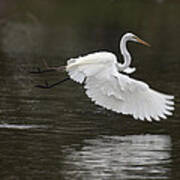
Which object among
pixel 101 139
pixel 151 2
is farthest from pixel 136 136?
pixel 151 2

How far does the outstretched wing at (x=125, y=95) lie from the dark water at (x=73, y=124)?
0.45 m

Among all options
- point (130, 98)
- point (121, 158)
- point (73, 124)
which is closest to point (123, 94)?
point (130, 98)

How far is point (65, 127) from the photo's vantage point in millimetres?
12609

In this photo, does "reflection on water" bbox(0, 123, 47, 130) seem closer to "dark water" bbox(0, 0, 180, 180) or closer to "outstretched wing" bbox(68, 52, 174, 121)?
"dark water" bbox(0, 0, 180, 180)

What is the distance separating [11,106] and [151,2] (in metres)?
35.6

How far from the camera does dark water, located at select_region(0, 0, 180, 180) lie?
33.5 ft

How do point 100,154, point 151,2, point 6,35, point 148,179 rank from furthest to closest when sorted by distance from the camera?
point 151,2 → point 6,35 → point 100,154 → point 148,179

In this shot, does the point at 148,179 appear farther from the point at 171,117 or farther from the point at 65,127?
the point at 171,117

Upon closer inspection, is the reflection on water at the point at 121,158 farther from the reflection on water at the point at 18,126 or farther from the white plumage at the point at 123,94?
the reflection on water at the point at 18,126

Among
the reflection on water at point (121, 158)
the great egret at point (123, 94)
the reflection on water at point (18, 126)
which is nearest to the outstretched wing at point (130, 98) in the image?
the great egret at point (123, 94)

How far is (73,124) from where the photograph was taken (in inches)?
506

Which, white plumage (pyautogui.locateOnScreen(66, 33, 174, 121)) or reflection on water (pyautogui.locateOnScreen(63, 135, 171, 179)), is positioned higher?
white plumage (pyautogui.locateOnScreen(66, 33, 174, 121))

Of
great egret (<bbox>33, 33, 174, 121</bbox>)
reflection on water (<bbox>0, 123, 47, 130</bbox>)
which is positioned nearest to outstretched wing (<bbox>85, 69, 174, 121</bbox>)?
great egret (<bbox>33, 33, 174, 121</bbox>)

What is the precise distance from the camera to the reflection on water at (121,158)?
9.92 meters
